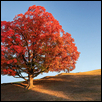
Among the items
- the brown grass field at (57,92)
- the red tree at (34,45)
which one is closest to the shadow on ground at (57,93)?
the brown grass field at (57,92)

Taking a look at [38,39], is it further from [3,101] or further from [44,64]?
[3,101]

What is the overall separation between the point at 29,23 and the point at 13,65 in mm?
6782

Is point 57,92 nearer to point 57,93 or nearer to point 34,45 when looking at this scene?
point 57,93

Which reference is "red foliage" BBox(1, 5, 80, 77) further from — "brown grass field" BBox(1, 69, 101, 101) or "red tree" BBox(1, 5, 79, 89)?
"brown grass field" BBox(1, 69, 101, 101)

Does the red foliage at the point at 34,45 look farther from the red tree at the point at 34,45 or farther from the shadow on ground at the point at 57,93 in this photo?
the shadow on ground at the point at 57,93

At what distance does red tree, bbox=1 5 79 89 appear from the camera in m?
16.2

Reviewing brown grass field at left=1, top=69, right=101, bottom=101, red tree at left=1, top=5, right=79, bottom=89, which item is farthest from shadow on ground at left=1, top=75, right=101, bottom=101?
red tree at left=1, top=5, right=79, bottom=89

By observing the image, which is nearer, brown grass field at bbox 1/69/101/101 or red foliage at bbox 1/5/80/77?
brown grass field at bbox 1/69/101/101

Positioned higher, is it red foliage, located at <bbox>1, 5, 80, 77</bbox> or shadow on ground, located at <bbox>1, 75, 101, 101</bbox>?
red foliage, located at <bbox>1, 5, 80, 77</bbox>

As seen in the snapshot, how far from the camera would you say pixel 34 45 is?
661 inches

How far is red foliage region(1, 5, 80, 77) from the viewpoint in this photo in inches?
639

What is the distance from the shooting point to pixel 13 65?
17.6 metres

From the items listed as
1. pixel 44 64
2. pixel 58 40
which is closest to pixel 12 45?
pixel 44 64

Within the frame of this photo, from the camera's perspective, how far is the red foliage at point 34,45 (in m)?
16.2
